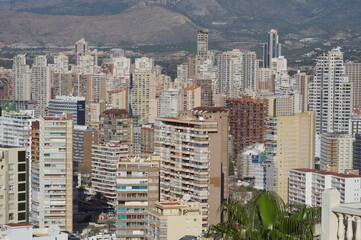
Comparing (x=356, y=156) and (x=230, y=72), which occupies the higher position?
(x=230, y=72)

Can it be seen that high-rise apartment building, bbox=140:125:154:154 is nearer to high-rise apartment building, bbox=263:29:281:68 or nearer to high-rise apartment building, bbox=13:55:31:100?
high-rise apartment building, bbox=13:55:31:100

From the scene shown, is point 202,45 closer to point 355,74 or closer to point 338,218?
point 355,74

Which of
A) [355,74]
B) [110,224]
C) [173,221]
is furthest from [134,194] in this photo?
[355,74]

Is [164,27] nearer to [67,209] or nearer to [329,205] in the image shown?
[67,209]

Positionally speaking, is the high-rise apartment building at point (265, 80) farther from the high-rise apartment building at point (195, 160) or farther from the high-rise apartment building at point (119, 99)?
the high-rise apartment building at point (195, 160)

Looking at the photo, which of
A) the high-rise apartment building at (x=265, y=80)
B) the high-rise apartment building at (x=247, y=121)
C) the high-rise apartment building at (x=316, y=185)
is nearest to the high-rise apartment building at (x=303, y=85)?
the high-rise apartment building at (x=265, y=80)

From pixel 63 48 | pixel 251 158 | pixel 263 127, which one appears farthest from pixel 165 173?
pixel 63 48

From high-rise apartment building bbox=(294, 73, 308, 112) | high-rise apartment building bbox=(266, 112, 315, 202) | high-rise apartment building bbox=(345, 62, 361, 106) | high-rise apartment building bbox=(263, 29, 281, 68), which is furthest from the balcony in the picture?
high-rise apartment building bbox=(263, 29, 281, 68)
